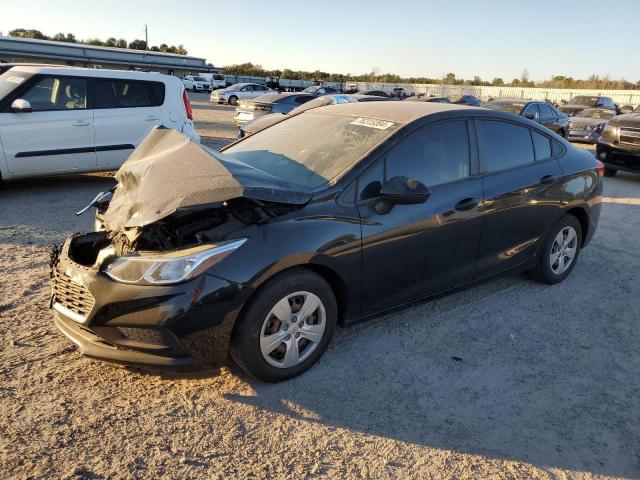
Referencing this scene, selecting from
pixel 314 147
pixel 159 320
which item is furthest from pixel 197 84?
pixel 159 320

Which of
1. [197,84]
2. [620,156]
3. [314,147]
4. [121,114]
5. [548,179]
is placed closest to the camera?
[314,147]

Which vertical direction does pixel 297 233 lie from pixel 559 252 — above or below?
above

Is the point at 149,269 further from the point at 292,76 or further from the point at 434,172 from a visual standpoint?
the point at 292,76

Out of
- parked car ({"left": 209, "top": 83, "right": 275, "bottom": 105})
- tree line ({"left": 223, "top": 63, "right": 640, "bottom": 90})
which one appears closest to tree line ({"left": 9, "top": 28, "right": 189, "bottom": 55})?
tree line ({"left": 223, "top": 63, "right": 640, "bottom": 90})

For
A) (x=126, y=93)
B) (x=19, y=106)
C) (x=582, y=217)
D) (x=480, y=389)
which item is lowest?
(x=480, y=389)

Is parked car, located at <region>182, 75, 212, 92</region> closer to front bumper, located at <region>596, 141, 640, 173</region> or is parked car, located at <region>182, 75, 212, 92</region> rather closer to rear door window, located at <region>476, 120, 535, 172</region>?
front bumper, located at <region>596, 141, 640, 173</region>

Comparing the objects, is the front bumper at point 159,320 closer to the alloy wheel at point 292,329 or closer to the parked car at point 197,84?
the alloy wheel at point 292,329

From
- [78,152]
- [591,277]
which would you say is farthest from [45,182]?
[591,277]

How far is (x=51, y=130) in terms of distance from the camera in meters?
7.30

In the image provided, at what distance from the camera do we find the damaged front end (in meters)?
2.71

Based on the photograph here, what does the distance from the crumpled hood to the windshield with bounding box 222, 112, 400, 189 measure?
0.70 feet

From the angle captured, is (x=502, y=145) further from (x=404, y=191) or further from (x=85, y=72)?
(x=85, y=72)

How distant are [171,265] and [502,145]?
2915mm

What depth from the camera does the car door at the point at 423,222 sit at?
336 centimetres
